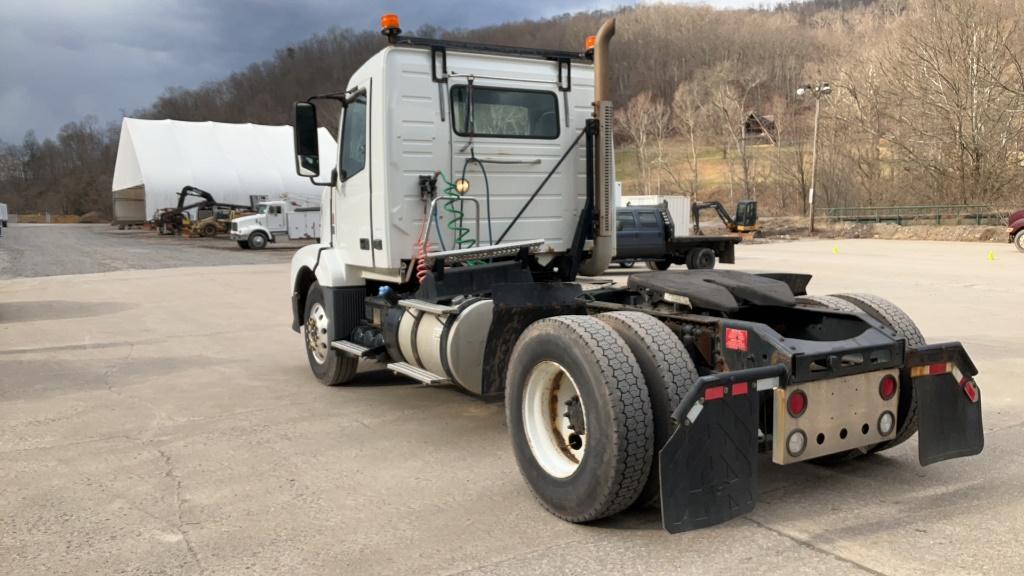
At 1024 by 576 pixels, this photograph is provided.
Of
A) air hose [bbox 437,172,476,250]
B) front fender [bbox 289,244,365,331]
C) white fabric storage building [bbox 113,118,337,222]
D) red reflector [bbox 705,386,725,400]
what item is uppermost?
white fabric storage building [bbox 113,118,337,222]

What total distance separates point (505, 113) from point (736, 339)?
127 inches

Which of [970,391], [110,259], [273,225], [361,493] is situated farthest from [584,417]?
[273,225]

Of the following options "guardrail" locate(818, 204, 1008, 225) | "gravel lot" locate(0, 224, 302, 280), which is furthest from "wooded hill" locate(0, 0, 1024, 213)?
"gravel lot" locate(0, 224, 302, 280)

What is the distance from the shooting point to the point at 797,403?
370cm

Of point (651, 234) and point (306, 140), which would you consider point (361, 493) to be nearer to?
point (306, 140)

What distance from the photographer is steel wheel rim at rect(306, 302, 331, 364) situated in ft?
24.2

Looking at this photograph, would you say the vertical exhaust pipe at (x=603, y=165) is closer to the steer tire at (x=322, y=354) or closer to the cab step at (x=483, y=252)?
the cab step at (x=483, y=252)

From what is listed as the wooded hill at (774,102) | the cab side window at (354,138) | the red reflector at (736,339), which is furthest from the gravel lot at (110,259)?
the red reflector at (736,339)

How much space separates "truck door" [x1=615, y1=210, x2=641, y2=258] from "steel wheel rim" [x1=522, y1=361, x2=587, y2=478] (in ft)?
54.1

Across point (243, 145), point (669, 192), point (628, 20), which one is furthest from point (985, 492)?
point (628, 20)

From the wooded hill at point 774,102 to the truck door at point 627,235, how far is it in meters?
7.02

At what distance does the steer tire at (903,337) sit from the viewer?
422 centimetres

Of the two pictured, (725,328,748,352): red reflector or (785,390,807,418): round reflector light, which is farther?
(725,328,748,352): red reflector

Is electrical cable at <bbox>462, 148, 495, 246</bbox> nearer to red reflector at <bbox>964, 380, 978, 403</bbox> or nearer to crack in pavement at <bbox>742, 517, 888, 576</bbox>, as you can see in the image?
crack in pavement at <bbox>742, 517, 888, 576</bbox>
